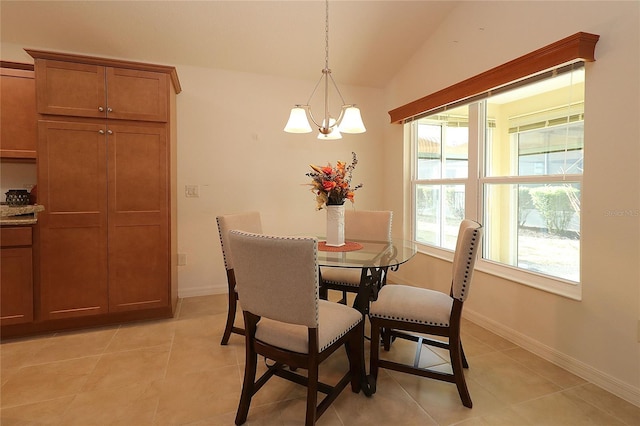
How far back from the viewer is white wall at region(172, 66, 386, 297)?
339 cm

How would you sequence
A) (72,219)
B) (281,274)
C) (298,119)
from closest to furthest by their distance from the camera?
(281,274), (298,119), (72,219)

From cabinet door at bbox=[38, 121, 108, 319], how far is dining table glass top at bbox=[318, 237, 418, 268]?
1.85 m

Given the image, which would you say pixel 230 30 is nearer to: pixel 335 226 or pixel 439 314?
pixel 335 226

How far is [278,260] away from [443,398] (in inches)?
49.4

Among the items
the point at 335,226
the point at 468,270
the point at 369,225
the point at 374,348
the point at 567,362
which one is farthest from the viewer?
the point at 369,225

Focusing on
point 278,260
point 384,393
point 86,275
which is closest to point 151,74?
point 86,275

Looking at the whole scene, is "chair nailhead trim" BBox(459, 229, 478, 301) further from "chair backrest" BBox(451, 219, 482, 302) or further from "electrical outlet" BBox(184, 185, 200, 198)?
"electrical outlet" BBox(184, 185, 200, 198)

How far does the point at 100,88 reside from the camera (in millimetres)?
2570

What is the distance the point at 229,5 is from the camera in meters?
2.73

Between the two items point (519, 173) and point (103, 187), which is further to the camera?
point (103, 187)

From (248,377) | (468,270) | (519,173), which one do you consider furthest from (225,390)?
(519,173)

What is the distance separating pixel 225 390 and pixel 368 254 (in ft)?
3.81

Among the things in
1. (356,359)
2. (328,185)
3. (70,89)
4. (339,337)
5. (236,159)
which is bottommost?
(356,359)

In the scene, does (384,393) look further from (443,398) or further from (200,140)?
(200,140)
